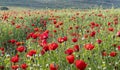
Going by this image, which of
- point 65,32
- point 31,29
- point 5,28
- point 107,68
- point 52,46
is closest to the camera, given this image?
point 52,46

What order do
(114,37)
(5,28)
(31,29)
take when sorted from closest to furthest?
(114,37) → (5,28) → (31,29)

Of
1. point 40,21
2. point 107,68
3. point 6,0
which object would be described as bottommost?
point 6,0

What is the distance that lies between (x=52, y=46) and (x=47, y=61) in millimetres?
773

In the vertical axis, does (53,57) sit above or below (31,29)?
above

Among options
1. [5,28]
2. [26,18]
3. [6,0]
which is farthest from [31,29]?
[6,0]

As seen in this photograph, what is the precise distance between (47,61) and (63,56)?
16.2 inches

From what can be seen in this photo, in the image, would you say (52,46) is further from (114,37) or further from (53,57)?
(114,37)

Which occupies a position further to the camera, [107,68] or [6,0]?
[6,0]

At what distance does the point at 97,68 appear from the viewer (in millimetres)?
5941

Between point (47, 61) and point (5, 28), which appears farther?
point (5, 28)

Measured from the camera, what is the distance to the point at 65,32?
423 inches

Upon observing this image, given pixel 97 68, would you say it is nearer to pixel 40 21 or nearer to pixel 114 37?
pixel 114 37

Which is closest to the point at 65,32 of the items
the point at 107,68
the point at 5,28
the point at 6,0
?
the point at 5,28

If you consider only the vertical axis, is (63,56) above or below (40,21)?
above
